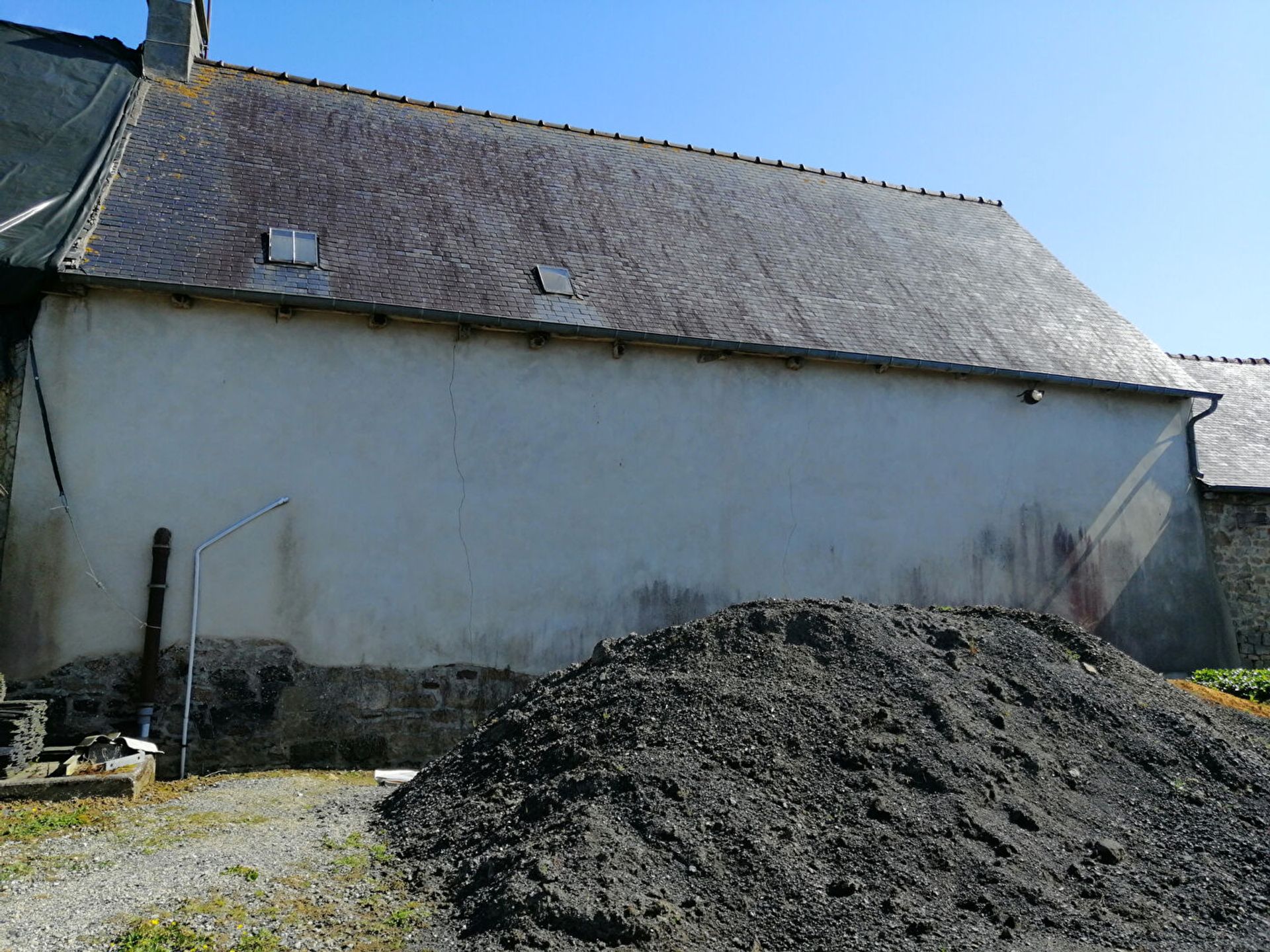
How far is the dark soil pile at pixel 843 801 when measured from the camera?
4.19 m

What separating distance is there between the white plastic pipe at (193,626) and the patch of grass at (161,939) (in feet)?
13.7

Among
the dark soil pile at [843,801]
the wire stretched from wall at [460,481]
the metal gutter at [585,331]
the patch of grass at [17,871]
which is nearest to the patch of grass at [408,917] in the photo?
the dark soil pile at [843,801]

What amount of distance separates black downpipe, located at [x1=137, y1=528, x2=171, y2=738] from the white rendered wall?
0.10m

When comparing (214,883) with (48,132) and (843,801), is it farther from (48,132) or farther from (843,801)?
(48,132)

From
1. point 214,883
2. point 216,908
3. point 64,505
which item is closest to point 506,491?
point 64,505

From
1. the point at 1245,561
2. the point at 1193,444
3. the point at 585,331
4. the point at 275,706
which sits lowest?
the point at 275,706

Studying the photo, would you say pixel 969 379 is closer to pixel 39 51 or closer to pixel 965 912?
pixel 965 912

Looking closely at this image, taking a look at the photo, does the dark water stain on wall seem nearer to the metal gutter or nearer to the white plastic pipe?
the metal gutter

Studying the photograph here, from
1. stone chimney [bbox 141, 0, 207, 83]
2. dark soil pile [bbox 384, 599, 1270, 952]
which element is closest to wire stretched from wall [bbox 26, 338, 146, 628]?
dark soil pile [bbox 384, 599, 1270, 952]

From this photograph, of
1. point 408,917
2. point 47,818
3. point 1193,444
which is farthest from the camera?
point 1193,444

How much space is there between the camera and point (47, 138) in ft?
31.5

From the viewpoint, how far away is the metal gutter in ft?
27.5

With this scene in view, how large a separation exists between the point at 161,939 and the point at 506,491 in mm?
5730

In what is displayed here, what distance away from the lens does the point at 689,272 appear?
1150cm
